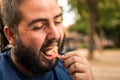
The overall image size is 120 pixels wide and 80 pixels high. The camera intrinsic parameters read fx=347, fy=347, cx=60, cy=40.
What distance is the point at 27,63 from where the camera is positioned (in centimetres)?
180

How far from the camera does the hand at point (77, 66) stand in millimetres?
1823

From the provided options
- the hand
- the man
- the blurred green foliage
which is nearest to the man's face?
the man

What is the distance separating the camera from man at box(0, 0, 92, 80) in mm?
1733

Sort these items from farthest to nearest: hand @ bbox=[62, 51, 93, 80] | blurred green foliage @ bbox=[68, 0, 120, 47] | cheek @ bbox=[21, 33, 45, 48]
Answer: blurred green foliage @ bbox=[68, 0, 120, 47] < hand @ bbox=[62, 51, 93, 80] < cheek @ bbox=[21, 33, 45, 48]

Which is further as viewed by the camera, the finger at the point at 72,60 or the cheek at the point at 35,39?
the finger at the point at 72,60

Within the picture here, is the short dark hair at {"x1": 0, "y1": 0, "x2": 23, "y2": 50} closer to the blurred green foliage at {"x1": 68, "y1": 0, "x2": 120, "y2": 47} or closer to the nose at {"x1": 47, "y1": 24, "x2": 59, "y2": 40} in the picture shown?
the nose at {"x1": 47, "y1": 24, "x2": 59, "y2": 40}

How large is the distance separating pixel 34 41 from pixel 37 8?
17cm

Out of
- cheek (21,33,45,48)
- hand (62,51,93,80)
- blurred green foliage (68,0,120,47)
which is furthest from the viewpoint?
blurred green foliage (68,0,120,47)

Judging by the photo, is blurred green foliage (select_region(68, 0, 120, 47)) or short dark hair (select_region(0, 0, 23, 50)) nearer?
short dark hair (select_region(0, 0, 23, 50))

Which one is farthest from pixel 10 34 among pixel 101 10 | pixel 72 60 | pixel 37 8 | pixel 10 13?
pixel 101 10

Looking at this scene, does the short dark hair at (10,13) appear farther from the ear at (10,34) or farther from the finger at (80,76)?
the finger at (80,76)

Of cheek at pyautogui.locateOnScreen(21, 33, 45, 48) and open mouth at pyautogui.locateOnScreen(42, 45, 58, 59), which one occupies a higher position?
cheek at pyautogui.locateOnScreen(21, 33, 45, 48)

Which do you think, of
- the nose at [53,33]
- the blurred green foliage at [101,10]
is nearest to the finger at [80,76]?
the nose at [53,33]

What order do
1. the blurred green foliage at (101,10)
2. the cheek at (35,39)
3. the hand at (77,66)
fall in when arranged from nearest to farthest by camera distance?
the cheek at (35,39)
the hand at (77,66)
the blurred green foliage at (101,10)
